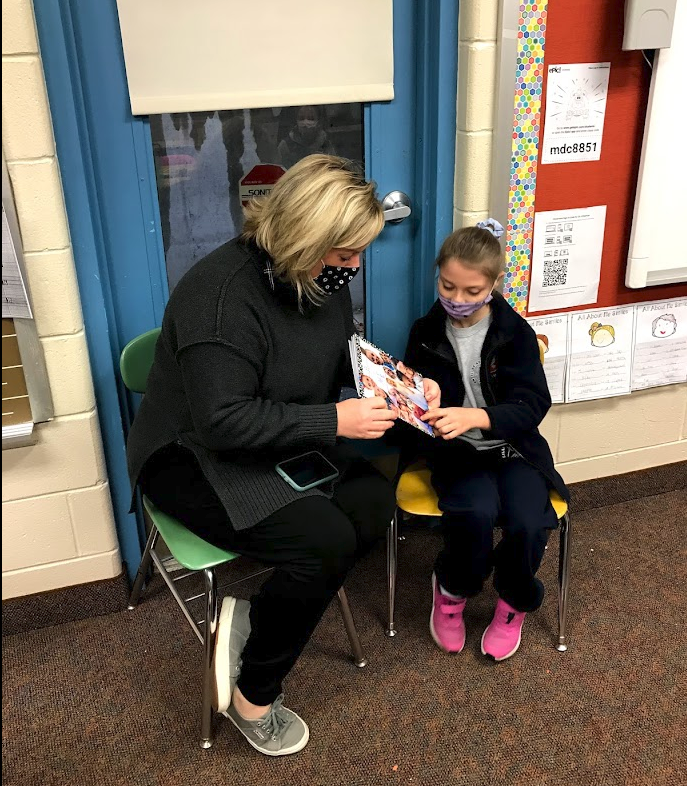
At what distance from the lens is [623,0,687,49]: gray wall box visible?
1722 mm

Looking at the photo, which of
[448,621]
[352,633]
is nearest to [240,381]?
[352,633]

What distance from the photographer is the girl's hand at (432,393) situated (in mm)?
1657

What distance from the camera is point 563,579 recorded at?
5.84 feet

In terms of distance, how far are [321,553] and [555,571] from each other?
3.06 ft

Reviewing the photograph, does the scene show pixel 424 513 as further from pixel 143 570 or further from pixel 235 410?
pixel 143 570

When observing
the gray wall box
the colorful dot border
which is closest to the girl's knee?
the colorful dot border

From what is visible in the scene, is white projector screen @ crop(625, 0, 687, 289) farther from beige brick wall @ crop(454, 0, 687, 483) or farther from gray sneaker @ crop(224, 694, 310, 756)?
gray sneaker @ crop(224, 694, 310, 756)

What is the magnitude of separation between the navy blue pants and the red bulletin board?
542mm

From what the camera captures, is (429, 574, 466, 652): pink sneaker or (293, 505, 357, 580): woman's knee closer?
(293, 505, 357, 580): woman's knee

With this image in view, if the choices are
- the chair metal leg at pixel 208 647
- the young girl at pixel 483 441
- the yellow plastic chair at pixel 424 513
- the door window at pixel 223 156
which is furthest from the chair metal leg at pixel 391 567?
the door window at pixel 223 156

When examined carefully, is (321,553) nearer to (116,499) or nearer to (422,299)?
(116,499)

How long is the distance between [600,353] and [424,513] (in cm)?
81

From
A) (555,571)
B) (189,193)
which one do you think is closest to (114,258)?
(189,193)

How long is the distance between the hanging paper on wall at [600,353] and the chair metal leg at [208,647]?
1196 mm
